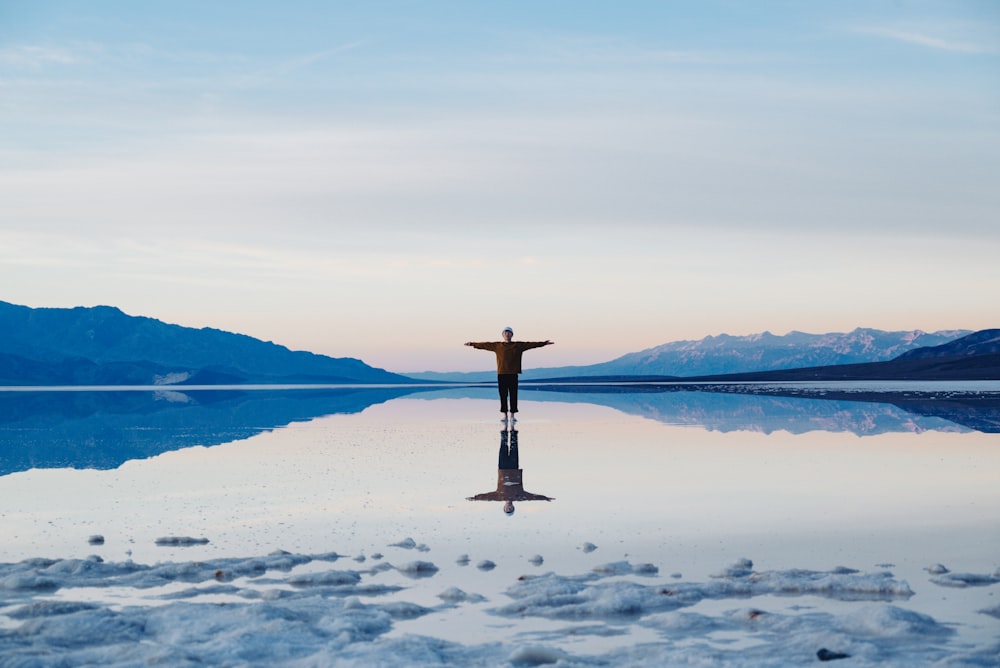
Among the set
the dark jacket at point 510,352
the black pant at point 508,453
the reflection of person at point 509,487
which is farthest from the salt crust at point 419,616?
the dark jacket at point 510,352

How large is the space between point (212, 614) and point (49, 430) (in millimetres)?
23762

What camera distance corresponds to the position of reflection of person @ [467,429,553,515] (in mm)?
12664

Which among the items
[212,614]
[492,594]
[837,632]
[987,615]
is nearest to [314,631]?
[212,614]

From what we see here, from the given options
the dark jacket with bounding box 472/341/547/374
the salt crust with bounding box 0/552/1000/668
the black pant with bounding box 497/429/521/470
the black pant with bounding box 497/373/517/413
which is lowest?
the salt crust with bounding box 0/552/1000/668

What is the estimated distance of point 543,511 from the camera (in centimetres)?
1170

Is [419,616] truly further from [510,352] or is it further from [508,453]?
[510,352]

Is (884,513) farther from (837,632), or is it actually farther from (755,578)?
(837,632)

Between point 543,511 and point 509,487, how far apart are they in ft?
7.05

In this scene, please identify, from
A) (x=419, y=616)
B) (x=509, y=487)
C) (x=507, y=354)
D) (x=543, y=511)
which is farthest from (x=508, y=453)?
(x=419, y=616)

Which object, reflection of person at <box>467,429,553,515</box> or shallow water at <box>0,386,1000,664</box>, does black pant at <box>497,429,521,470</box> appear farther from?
shallow water at <box>0,386,1000,664</box>

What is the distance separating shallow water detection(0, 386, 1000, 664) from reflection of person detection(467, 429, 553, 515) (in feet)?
0.55

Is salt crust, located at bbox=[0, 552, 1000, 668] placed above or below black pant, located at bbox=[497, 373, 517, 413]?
below

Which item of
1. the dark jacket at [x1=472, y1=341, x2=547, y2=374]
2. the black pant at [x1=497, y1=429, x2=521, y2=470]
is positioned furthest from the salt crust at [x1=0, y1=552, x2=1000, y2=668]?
the dark jacket at [x1=472, y1=341, x2=547, y2=374]

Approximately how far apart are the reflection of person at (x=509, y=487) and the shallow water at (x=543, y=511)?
0.55 feet
